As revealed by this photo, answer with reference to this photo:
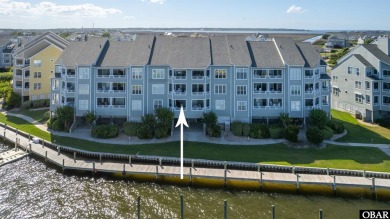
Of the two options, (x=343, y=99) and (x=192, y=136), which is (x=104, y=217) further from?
(x=343, y=99)

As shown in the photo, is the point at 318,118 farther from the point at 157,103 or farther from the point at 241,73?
the point at 157,103

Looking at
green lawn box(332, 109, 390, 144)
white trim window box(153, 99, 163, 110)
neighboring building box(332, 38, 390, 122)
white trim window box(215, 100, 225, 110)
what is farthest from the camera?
neighboring building box(332, 38, 390, 122)

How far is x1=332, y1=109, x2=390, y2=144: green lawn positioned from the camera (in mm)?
58722

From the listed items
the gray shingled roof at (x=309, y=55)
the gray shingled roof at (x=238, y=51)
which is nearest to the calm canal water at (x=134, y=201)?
the gray shingled roof at (x=238, y=51)

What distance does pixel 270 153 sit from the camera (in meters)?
52.6

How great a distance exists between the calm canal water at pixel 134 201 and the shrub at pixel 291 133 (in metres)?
16.1

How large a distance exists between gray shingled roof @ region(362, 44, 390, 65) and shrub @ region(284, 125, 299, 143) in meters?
27.4

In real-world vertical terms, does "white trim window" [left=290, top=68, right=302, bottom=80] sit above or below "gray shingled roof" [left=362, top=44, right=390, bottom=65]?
below

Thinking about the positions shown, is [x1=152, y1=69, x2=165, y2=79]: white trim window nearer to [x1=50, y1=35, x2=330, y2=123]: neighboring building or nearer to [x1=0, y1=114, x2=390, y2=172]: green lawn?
[x1=50, y1=35, x2=330, y2=123]: neighboring building

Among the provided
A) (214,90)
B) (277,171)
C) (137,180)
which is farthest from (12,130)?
(277,171)

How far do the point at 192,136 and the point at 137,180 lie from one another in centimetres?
1574

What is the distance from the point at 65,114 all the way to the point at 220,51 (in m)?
29.9

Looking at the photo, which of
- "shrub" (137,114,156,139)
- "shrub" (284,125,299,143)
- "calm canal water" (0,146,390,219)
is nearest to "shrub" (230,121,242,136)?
"shrub" (284,125,299,143)

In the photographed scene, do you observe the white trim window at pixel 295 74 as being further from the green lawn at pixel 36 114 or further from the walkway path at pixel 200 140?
the green lawn at pixel 36 114
